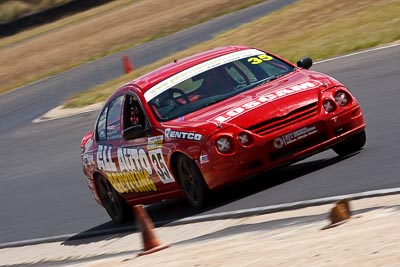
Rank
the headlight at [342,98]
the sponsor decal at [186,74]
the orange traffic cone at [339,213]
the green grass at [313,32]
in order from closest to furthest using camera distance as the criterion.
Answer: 1. the orange traffic cone at [339,213]
2. the headlight at [342,98]
3. the sponsor decal at [186,74]
4. the green grass at [313,32]

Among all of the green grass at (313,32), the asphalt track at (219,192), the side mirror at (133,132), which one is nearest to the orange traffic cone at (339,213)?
the asphalt track at (219,192)

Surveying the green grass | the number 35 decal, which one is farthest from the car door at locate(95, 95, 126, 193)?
the green grass

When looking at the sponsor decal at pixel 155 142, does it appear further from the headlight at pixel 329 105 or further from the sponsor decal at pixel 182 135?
the headlight at pixel 329 105

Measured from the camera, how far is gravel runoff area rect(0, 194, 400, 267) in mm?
5871

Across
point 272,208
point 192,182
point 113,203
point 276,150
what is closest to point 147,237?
point 272,208

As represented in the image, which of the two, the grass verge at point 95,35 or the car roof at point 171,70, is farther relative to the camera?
the grass verge at point 95,35

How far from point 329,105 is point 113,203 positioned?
288 cm

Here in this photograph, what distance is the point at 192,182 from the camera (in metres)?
9.91

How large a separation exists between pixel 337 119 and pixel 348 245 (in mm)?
4013

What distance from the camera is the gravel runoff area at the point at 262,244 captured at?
19.3 ft

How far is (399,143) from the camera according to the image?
10555mm

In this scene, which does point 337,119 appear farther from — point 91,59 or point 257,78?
point 91,59

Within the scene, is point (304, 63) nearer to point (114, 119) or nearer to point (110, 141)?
point (114, 119)

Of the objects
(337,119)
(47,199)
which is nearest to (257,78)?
(337,119)
